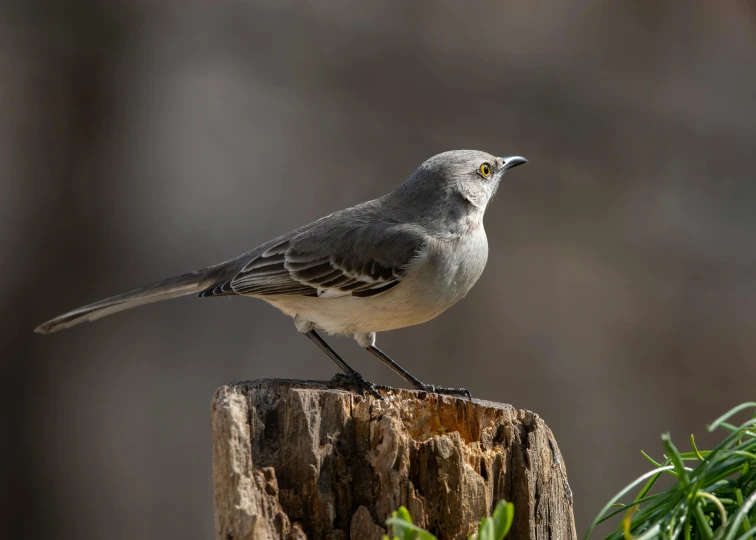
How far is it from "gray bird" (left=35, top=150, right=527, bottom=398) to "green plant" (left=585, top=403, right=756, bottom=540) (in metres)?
1.83

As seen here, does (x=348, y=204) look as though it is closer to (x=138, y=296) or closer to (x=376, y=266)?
(x=138, y=296)

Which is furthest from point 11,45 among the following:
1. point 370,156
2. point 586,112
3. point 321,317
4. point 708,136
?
point 708,136

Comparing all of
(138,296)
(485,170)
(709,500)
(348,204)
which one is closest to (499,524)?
(709,500)

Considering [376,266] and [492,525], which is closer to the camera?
[492,525]

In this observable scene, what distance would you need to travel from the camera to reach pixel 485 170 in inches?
167

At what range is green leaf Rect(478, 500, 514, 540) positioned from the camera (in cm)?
128

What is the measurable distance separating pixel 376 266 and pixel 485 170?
95cm

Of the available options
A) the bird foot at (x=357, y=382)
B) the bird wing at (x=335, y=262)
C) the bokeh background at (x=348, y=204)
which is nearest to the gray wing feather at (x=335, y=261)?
the bird wing at (x=335, y=262)

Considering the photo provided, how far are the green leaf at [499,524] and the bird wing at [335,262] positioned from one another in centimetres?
239

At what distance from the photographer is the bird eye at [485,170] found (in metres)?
4.21

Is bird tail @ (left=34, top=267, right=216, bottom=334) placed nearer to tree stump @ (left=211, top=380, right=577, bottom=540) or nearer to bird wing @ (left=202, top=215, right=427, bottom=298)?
bird wing @ (left=202, top=215, right=427, bottom=298)

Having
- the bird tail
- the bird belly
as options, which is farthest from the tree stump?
the bird tail

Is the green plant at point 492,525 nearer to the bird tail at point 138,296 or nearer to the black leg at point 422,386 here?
the black leg at point 422,386

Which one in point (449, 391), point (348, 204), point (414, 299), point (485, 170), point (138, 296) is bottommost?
point (449, 391)
